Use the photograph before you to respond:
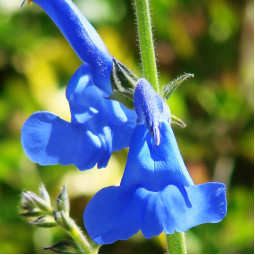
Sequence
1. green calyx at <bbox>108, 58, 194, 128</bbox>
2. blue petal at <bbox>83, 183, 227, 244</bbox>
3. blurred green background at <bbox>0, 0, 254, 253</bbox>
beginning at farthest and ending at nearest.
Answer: blurred green background at <bbox>0, 0, 254, 253</bbox> → green calyx at <bbox>108, 58, 194, 128</bbox> → blue petal at <bbox>83, 183, 227, 244</bbox>

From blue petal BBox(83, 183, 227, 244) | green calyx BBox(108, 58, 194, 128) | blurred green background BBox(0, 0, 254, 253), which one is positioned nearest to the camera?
blue petal BBox(83, 183, 227, 244)

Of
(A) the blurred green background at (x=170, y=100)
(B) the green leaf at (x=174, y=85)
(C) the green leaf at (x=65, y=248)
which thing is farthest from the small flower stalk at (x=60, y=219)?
(A) the blurred green background at (x=170, y=100)

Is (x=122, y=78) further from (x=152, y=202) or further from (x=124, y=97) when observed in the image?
(x=152, y=202)

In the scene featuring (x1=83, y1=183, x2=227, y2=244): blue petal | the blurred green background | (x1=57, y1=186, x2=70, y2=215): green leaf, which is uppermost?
the blurred green background

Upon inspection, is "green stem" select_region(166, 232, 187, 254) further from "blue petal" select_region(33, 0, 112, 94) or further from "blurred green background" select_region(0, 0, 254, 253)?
"blurred green background" select_region(0, 0, 254, 253)

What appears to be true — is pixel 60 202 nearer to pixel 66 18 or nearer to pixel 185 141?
pixel 66 18

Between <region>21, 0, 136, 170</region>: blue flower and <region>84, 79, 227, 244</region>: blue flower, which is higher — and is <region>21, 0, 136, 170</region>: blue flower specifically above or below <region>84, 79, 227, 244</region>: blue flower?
above

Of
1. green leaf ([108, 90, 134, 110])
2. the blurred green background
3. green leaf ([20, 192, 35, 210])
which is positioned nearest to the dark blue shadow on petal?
green leaf ([108, 90, 134, 110])
